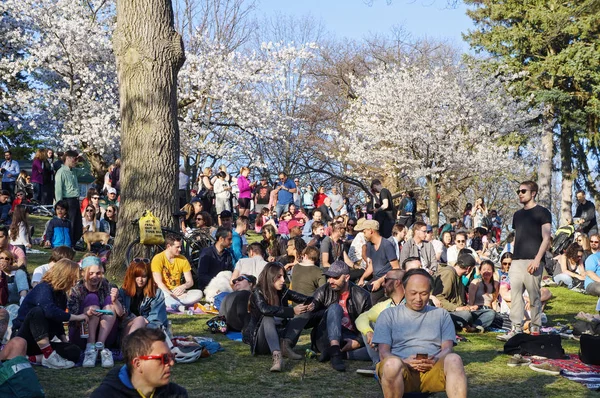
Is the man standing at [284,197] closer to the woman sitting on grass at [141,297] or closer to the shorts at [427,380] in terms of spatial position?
the woman sitting on grass at [141,297]

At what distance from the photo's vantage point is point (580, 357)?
8.41 metres

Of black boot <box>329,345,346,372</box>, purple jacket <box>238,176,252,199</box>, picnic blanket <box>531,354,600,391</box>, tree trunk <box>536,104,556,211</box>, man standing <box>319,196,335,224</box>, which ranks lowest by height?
picnic blanket <box>531,354,600,391</box>

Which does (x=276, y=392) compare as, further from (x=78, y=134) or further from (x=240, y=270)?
(x=78, y=134)

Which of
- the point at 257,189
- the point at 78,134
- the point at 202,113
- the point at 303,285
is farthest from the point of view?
the point at 202,113

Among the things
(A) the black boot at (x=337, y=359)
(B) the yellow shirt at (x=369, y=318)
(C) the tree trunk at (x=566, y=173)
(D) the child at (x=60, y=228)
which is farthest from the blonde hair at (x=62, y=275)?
(C) the tree trunk at (x=566, y=173)

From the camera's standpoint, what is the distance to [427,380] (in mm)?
5789

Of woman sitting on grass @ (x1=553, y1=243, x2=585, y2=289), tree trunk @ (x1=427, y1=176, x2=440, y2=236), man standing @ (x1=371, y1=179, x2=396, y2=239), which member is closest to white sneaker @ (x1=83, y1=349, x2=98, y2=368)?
man standing @ (x1=371, y1=179, x2=396, y2=239)

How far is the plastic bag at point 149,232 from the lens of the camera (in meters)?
11.7

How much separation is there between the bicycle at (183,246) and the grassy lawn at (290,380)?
365cm

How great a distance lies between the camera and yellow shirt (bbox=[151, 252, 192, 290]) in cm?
1065

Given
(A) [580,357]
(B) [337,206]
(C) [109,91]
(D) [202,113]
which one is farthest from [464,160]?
(A) [580,357]

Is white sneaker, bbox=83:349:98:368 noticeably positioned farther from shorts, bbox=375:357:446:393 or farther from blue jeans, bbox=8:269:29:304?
shorts, bbox=375:357:446:393

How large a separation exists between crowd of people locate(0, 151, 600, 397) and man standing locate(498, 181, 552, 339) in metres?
0.02

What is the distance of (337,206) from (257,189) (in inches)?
101
